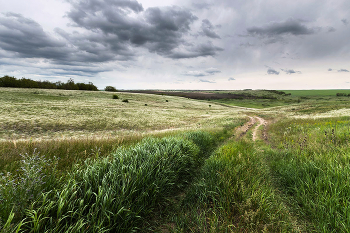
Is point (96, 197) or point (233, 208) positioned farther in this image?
point (233, 208)

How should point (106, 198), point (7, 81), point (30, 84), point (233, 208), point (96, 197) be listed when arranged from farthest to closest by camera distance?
point (30, 84), point (7, 81), point (233, 208), point (106, 198), point (96, 197)

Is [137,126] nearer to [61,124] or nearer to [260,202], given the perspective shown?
[61,124]

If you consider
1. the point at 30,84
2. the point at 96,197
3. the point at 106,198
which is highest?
the point at 30,84

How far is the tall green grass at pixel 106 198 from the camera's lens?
92.2 inches

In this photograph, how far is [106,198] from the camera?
2.83 meters

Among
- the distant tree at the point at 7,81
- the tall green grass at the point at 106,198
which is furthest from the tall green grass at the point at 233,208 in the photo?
the distant tree at the point at 7,81

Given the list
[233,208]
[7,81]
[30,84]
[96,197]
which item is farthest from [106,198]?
[30,84]

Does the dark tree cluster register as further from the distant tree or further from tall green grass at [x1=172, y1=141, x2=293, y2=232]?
tall green grass at [x1=172, y1=141, x2=293, y2=232]

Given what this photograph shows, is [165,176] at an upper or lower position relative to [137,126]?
upper

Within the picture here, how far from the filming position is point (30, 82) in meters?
80.4

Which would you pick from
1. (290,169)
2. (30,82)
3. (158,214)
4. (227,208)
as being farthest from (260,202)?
(30,82)

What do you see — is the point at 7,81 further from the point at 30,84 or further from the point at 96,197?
the point at 96,197

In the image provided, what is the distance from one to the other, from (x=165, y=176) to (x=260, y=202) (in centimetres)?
265

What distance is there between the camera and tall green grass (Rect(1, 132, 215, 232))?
2.34m
